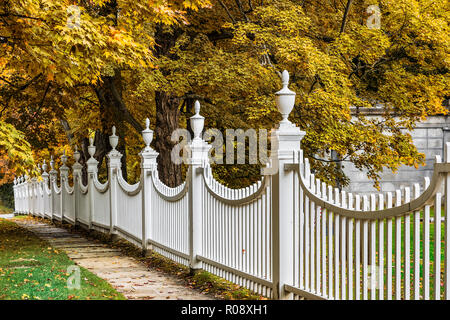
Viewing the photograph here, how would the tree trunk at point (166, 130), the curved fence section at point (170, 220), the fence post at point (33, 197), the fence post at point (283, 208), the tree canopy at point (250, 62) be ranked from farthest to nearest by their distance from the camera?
the fence post at point (33, 197) → the tree trunk at point (166, 130) → the tree canopy at point (250, 62) → the curved fence section at point (170, 220) → the fence post at point (283, 208)

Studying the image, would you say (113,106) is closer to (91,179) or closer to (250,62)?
(91,179)

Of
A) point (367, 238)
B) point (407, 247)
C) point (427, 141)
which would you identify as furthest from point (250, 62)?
point (427, 141)

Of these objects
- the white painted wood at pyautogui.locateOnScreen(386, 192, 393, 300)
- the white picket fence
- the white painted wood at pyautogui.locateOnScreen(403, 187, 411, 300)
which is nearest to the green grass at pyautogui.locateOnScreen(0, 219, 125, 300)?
the white picket fence

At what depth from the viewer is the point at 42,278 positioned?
25.6 feet

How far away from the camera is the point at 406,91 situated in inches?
535

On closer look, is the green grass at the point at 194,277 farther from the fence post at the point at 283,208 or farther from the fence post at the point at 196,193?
the fence post at the point at 283,208

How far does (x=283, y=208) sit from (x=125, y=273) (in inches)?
150

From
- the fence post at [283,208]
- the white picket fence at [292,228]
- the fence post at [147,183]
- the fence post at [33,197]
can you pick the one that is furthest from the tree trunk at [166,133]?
the fence post at [33,197]

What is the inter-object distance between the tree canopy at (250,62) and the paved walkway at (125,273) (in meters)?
3.05

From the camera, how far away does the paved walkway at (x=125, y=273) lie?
730 centimetres
